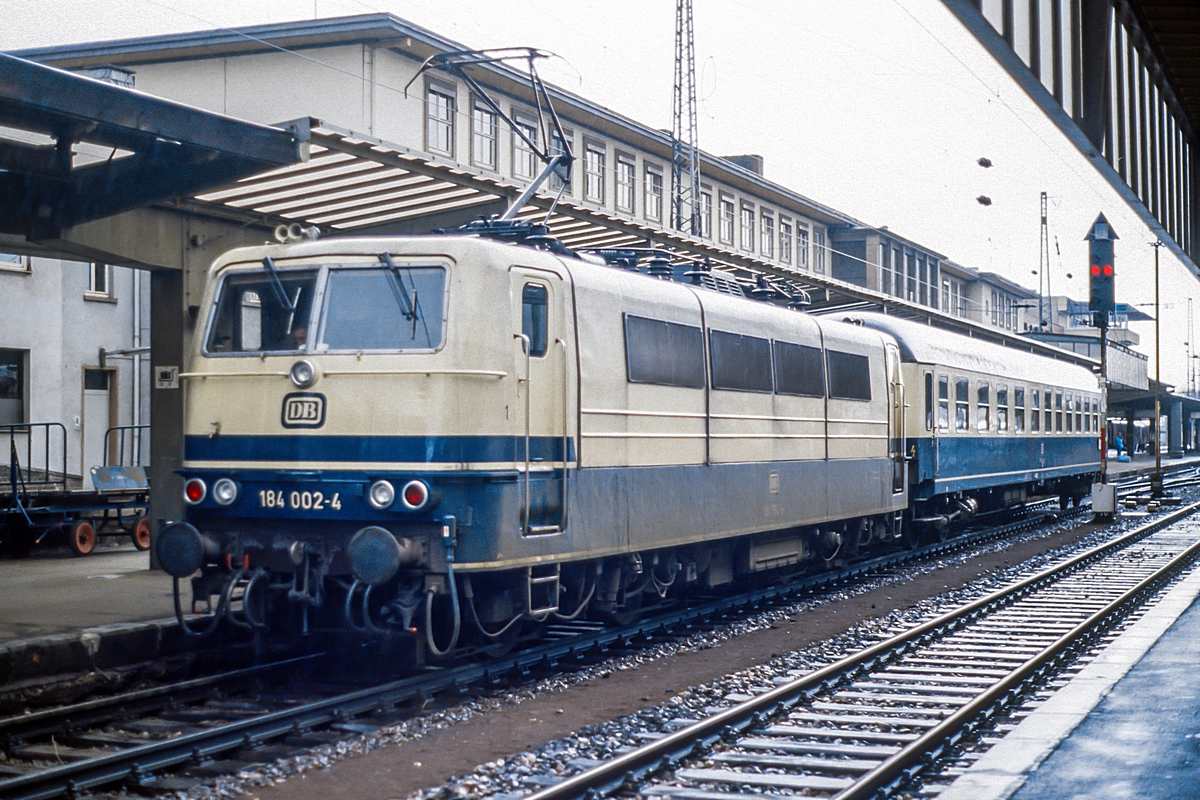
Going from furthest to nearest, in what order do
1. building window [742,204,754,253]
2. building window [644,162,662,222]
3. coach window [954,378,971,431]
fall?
building window [742,204,754,253], building window [644,162,662,222], coach window [954,378,971,431]

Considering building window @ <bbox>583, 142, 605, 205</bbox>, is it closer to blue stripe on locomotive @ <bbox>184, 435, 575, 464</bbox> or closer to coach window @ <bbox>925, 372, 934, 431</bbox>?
coach window @ <bbox>925, 372, 934, 431</bbox>

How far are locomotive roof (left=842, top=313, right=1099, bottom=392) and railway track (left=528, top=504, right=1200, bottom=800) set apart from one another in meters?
6.14

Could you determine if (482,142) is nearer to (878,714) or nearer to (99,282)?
(99,282)

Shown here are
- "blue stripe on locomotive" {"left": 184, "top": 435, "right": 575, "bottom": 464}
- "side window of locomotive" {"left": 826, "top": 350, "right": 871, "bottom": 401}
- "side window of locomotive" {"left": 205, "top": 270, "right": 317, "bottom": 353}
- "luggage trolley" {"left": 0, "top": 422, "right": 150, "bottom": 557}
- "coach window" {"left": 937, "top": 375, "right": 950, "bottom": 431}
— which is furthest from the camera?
"coach window" {"left": 937, "top": 375, "right": 950, "bottom": 431}

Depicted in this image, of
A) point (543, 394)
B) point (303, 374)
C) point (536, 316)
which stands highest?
point (536, 316)

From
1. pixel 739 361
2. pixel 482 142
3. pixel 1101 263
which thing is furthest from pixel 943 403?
pixel 482 142

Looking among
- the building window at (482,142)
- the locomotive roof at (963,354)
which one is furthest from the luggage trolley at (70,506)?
the building window at (482,142)

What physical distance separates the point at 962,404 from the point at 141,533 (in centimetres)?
1312

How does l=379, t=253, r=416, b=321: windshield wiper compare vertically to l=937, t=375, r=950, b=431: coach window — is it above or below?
above

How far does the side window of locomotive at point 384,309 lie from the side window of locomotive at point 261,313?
226mm

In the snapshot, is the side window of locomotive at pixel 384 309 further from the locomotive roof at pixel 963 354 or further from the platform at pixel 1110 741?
the locomotive roof at pixel 963 354

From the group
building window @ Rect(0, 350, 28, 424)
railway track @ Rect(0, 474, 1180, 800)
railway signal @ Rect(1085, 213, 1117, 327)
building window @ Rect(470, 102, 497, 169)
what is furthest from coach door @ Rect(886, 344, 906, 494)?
building window @ Rect(0, 350, 28, 424)

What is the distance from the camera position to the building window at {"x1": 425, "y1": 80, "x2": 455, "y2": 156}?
29953 mm

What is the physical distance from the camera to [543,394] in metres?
9.97
